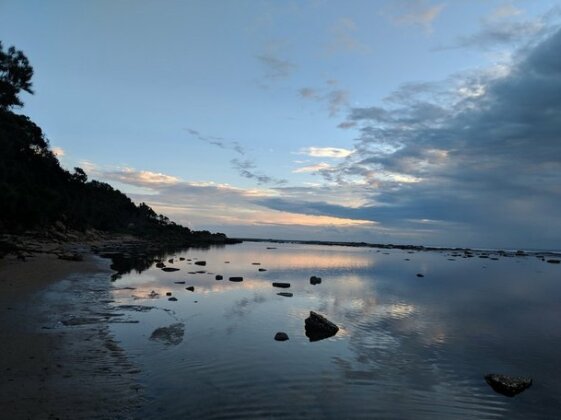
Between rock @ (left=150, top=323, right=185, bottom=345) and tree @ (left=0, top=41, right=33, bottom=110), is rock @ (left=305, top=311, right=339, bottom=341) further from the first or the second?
tree @ (left=0, top=41, right=33, bottom=110)

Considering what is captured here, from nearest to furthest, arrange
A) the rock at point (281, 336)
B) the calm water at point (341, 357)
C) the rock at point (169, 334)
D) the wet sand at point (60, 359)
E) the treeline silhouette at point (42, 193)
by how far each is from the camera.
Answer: the wet sand at point (60, 359) → the calm water at point (341, 357) → the rock at point (169, 334) → the rock at point (281, 336) → the treeline silhouette at point (42, 193)

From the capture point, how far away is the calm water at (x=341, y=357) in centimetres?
1002

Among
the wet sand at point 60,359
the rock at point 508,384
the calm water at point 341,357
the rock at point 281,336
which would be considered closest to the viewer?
the wet sand at point 60,359

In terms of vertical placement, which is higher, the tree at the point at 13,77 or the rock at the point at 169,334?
the tree at the point at 13,77

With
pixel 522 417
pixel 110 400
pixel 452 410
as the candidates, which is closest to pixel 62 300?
pixel 110 400

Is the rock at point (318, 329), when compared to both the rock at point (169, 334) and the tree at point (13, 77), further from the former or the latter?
the tree at point (13, 77)

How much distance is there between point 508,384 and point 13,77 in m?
49.9

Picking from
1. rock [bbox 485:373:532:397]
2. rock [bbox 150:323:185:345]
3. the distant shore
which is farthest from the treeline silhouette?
rock [bbox 485:373:532:397]

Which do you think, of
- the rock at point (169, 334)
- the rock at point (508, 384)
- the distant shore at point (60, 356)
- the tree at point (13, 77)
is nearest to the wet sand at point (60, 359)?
the distant shore at point (60, 356)

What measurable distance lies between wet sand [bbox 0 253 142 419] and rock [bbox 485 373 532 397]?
9953 mm

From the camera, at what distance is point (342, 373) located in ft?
41.0

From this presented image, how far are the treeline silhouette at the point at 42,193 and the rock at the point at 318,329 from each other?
27.0 meters

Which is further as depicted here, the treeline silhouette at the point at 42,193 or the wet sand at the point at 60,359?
the treeline silhouette at the point at 42,193

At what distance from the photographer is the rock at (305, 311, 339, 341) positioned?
55.7 ft
